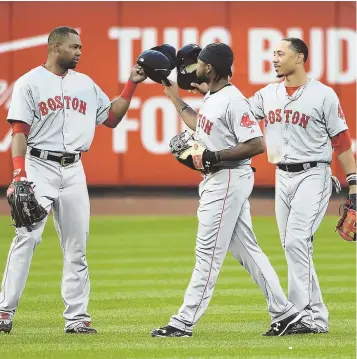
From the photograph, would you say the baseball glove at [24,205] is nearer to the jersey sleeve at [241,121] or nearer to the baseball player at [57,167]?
the baseball player at [57,167]

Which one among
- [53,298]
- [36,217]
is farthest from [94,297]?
[36,217]

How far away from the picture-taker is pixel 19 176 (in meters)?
7.37

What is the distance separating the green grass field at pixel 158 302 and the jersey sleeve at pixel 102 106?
55.4 inches

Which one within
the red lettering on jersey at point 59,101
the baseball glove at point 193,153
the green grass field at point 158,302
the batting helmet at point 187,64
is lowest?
the green grass field at point 158,302

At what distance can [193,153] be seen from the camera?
7.19 meters

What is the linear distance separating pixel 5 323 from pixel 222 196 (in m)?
1.64

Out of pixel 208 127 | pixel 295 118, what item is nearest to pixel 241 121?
pixel 208 127

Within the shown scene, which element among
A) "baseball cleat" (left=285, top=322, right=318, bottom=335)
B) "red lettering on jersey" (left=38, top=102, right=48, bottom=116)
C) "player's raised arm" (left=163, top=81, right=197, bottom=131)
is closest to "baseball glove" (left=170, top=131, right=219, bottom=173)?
"player's raised arm" (left=163, top=81, right=197, bottom=131)

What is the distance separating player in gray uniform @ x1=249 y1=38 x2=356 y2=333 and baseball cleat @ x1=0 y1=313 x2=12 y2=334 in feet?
5.99

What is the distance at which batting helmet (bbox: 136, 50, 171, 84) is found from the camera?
25.1ft

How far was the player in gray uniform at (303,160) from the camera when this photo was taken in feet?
24.7

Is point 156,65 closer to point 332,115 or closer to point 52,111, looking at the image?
point 52,111

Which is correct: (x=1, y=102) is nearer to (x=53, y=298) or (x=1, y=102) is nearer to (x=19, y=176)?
(x=53, y=298)

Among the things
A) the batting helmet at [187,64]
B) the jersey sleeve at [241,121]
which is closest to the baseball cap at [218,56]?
the jersey sleeve at [241,121]
